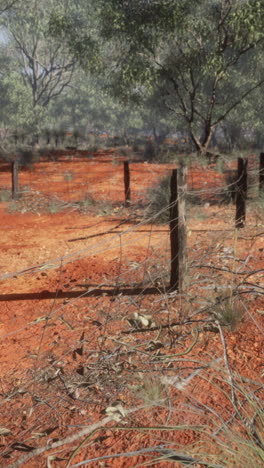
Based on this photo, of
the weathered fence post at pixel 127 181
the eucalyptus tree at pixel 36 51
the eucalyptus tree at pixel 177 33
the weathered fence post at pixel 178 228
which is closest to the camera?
the weathered fence post at pixel 178 228

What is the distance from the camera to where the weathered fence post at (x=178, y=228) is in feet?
14.7

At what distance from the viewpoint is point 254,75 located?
26.4m

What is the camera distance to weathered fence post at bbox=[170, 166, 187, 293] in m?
4.49

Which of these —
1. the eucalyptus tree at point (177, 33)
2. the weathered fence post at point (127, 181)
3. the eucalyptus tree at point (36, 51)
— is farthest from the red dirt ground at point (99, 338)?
the eucalyptus tree at point (36, 51)

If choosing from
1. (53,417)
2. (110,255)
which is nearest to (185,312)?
(53,417)

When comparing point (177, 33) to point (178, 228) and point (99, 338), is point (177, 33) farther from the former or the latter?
point (99, 338)

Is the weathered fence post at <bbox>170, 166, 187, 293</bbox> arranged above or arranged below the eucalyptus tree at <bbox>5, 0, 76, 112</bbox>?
below

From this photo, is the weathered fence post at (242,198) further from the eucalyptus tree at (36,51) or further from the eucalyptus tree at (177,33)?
the eucalyptus tree at (36,51)

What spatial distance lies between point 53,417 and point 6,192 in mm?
10556

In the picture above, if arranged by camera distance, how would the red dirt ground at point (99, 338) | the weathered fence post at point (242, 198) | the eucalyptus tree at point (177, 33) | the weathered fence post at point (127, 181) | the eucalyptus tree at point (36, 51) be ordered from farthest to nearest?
the eucalyptus tree at point (36, 51) < the eucalyptus tree at point (177, 33) < the weathered fence post at point (127, 181) < the weathered fence post at point (242, 198) < the red dirt ground at point (99, 338)

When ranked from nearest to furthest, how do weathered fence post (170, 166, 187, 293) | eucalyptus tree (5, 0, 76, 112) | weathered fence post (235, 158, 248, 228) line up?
weathered fence post (170, 166, 187, 293) < weathered fence post (235, 158, 248, 228) < eucalyptus tree (5, 0, 76, 112)

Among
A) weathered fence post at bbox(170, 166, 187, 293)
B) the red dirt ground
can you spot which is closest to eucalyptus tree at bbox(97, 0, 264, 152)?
the red dirt ground

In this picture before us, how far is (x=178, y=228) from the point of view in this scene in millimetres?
4578

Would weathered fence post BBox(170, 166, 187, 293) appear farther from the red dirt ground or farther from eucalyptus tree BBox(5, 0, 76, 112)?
eucalyptus tree BBox(5, 0, 76, 112)
